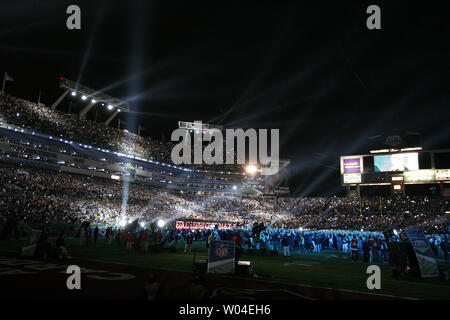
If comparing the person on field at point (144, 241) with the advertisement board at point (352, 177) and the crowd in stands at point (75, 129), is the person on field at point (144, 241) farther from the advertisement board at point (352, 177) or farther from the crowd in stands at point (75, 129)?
the advertisement board at point (352, 177)

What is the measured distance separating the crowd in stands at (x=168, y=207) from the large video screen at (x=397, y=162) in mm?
5579

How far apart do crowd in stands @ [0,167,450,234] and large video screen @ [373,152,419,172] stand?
558cm

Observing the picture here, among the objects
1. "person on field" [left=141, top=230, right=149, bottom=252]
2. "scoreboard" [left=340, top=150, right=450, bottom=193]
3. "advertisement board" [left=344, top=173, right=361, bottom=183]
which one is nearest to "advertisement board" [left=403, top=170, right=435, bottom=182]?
"scoreboard" [left=340, top=150, right=450, bottom=193]

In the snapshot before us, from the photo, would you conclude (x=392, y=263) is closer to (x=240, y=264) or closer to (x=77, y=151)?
(x=240, y=264)

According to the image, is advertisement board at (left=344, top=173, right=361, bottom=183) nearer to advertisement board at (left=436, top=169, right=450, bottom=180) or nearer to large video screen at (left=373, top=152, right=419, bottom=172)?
large video screen at (left=373, top=152, right=419, bottom=172)

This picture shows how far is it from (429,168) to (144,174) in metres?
54.6

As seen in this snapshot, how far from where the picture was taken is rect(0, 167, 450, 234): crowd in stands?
3169cm

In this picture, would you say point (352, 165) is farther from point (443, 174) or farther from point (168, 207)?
point (168, 207)

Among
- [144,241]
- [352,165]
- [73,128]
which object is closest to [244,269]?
[144,241]

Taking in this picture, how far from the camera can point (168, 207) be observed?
51812mm

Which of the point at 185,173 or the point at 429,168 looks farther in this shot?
the point at 185,173

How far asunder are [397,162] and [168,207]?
42.6 m
